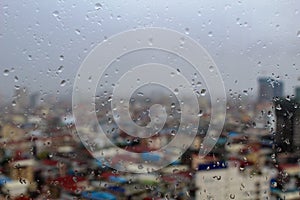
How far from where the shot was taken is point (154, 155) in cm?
103

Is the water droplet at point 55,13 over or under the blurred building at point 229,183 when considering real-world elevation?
over

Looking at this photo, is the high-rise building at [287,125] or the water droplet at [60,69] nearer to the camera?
the water droplet at [60,69]

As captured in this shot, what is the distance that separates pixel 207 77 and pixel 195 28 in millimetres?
154

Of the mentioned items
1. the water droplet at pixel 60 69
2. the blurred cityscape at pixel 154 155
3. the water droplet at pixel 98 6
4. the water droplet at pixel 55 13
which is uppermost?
the water droplet at pixel 98 6

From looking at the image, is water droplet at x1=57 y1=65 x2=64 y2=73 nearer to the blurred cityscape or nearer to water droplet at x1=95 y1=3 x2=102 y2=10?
the blurred cityscape

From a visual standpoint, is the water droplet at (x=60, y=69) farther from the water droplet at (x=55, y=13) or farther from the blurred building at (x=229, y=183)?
the blurred building at (x=229, y=183)

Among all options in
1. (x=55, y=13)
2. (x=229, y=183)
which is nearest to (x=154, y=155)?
(x=229, y=183)

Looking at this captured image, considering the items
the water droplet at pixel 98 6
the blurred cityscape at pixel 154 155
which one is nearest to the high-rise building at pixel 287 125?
the blurred cityscape at pixel 154 155

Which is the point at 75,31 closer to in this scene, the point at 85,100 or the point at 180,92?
the point at 85,100

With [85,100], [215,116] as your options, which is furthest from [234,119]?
[85,100]

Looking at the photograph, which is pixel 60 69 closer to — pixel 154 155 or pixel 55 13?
pixel 55 13

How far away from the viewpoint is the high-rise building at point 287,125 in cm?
108

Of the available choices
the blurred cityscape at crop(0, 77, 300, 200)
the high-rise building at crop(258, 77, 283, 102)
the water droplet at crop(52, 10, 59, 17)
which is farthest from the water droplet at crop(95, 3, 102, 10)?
the high-rise building at crop(258, 77, 283, 102)

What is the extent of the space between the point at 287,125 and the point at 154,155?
0.45 meters
